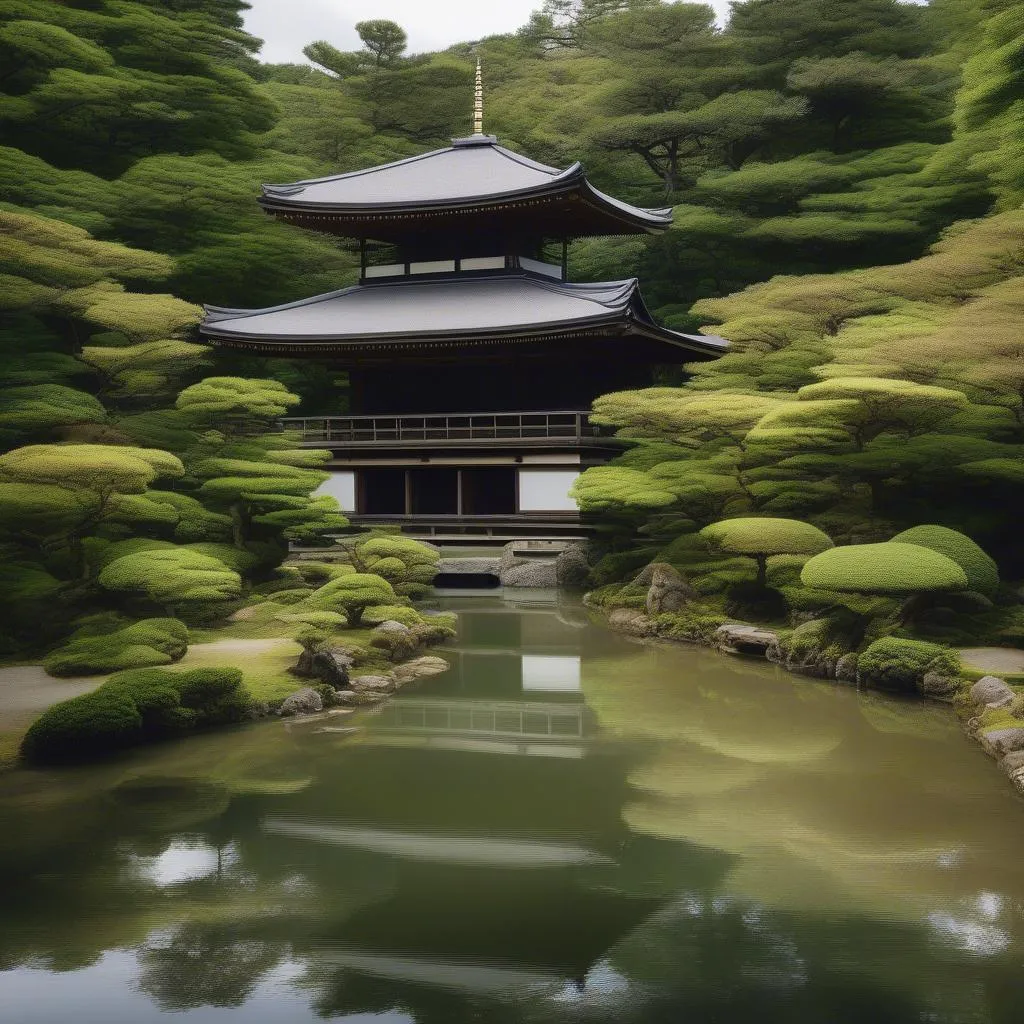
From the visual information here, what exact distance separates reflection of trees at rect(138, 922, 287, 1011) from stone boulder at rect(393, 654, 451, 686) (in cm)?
708

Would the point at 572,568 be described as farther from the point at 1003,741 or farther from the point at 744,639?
the point at 1003,741

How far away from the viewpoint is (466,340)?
24688mm

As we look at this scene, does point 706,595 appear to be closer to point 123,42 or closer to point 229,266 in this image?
point 229,266

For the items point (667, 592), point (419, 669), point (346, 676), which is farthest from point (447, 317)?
point (346, 676)

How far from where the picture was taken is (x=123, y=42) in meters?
28.9

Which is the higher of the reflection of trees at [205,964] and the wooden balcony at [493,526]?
the reflection of trees at [205,964]

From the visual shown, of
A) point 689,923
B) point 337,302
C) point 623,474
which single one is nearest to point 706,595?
point 623,474

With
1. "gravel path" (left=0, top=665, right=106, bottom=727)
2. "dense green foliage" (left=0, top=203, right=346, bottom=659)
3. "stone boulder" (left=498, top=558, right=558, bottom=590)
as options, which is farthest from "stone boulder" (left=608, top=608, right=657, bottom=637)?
"gravel path" (left=0, top=665, right=106, bottom=727)

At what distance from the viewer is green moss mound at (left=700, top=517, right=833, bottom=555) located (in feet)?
49.7

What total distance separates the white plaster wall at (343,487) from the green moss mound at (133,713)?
14.8 metres

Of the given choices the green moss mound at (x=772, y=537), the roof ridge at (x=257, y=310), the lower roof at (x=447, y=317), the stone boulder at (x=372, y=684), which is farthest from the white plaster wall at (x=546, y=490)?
the stone boulder at (x=372, y=684)

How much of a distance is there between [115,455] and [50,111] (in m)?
16.2

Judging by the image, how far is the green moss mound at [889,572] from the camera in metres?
12.7

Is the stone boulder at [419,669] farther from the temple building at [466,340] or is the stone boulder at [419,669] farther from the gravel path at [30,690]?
the temple building at [466,340]
